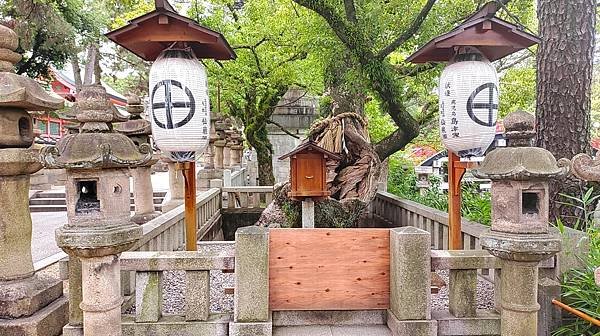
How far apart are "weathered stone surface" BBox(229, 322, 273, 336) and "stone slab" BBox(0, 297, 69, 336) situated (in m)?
1.63

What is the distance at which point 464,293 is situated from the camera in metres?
4.00

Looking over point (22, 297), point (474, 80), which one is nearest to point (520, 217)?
point (474, 80)

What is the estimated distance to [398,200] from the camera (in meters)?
8.95

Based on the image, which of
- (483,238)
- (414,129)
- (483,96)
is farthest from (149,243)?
(414,129)

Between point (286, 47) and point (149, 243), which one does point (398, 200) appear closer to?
point (149, 243)

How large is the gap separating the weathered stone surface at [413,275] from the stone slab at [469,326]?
0.72 feet

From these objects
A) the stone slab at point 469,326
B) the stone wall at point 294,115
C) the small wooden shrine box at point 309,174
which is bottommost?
the stone slab at point 469,326

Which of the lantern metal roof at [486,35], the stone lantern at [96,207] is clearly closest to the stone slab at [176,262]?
the stone lantern at [96,207]

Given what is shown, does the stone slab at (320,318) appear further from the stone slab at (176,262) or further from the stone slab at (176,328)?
the stone slab at (176,262)

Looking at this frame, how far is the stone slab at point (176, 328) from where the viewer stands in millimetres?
3848

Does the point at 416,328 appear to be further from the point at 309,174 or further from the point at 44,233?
the point at 44,233

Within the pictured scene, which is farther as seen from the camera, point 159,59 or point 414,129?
point 414,129

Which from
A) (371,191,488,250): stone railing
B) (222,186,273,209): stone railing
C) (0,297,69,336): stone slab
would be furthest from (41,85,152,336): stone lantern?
(222,186,273,209): stone railing

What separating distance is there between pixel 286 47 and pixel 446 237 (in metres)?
8.43
